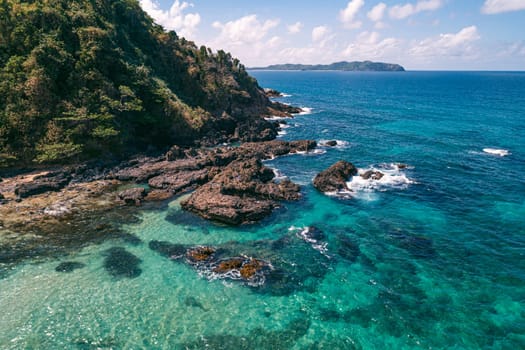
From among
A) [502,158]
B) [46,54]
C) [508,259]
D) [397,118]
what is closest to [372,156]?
[502,158]

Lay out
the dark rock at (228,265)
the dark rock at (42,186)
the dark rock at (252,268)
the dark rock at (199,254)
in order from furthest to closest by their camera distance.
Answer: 1. the dark rock at (42,186)
2. the dark rock at (199,254)
3. the dark rock at (228,265)
4. the dark rock at (252,268)

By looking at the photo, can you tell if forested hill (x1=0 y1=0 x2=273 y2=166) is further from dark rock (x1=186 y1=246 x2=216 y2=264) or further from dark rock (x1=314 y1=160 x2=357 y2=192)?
dark rock (x1=186 y1=246 x2=216 y2=264)

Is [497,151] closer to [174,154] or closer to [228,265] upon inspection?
[228,265]

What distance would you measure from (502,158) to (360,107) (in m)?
78.5

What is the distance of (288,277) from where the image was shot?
32.8 metres

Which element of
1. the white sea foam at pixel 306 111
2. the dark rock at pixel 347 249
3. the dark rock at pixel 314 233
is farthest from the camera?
the white sea foam at pixel 306 111

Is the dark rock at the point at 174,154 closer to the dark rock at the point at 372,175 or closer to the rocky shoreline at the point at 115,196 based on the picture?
the rocky shoreline at the point at 115,196

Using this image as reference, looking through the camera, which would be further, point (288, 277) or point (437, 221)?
point (437, 221)

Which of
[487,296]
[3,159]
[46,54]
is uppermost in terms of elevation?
[46,54]

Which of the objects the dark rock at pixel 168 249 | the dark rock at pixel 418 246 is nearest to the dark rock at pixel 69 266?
the dark rock at pixel 168 249

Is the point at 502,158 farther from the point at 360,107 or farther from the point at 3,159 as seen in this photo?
the point at 3,159

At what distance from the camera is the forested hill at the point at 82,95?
185 feet

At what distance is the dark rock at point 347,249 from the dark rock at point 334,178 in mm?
14513

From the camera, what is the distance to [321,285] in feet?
105
